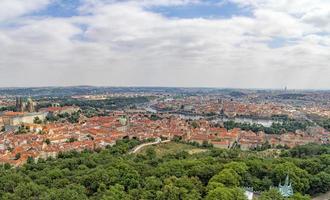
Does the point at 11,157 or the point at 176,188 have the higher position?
the point at 176,188

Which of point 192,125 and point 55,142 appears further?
point 192,125

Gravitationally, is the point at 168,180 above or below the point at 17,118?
above

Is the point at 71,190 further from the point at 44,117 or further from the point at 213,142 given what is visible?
the point at 44,117

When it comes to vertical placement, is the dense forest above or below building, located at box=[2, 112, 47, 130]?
above

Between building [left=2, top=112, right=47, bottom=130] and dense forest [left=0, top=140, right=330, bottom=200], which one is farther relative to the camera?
building [left=2, top=112, right=47, bottom=130]

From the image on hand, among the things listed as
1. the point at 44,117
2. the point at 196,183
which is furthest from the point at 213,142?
the point at 44,117

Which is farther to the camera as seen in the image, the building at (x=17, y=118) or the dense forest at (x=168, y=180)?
the building at (x=17, y=118)

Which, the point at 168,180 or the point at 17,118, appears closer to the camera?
the point at 168,180

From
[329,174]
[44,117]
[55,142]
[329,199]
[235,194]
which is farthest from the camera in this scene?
[44,117]

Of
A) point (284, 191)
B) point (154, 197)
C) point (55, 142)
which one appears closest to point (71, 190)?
point (154, 197)

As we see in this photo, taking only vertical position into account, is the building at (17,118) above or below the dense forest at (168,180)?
below

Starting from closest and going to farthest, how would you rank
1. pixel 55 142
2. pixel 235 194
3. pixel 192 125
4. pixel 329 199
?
pixel 235 194 < pixel 329 199 < pixel 55 142 < pixel 192 125
